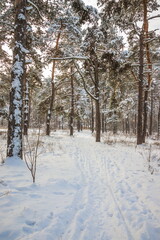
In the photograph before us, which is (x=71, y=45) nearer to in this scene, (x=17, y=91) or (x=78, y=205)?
(x=17, y=91)

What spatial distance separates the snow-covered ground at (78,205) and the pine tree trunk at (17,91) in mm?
773

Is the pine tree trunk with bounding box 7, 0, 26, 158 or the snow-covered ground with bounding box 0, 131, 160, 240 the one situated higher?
the pine tree trunk with bounding box 7, 0, 26, 158

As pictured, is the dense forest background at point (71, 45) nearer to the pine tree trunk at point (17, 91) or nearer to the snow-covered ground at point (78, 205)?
the pine tree trunk at point (17, 91)

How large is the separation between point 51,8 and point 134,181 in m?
7.78

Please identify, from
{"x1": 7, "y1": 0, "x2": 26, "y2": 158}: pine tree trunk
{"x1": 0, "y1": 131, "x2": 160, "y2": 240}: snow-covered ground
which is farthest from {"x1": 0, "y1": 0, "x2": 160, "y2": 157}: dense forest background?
{"x1": 0, "y1": 131, "x2": 160, "y2": 240}: snow-covered ground

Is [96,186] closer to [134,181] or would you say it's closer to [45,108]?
[134,181]

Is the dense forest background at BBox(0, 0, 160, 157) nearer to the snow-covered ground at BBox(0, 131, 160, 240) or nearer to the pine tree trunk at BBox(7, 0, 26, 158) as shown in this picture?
the pine tree trunk at BBox(7, 0, 26, 158)

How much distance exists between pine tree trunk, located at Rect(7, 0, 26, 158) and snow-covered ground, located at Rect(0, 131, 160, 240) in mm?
773

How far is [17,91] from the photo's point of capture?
4.73m

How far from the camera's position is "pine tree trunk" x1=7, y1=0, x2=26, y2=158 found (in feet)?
15.4

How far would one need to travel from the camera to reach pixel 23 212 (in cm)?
216

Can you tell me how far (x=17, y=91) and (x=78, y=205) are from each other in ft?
13.6

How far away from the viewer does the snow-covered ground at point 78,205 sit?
1.88m

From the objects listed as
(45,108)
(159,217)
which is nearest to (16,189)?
(159,217)
